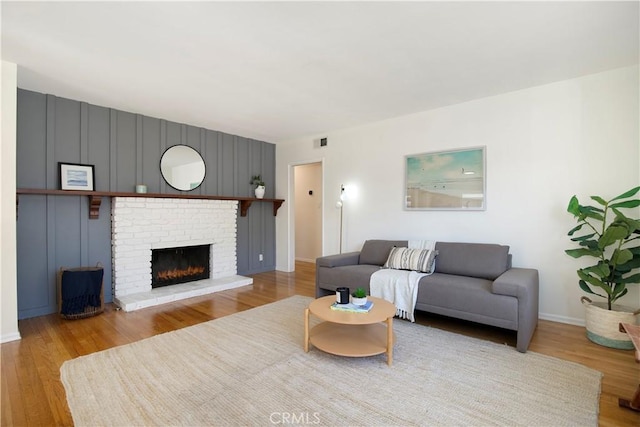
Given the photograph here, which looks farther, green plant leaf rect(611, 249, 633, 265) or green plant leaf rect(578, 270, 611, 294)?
green plant leaf rect(578, 270, 611, 294)

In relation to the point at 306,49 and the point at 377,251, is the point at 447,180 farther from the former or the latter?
the point at 306,49

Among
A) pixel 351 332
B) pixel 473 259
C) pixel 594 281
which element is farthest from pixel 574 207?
pixel 351 332

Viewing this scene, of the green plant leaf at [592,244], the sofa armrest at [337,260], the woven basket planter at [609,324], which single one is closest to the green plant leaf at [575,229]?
the green plant leaf at [592,244]

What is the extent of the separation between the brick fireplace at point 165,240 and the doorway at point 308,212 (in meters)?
2.22

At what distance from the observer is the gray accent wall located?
3273 mm

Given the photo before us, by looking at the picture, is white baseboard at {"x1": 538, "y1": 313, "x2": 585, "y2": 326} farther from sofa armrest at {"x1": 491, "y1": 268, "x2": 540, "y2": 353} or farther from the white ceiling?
the white ceiling

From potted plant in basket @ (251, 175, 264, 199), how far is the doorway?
1.48m

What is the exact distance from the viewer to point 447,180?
150 inches

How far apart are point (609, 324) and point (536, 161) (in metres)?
1.65

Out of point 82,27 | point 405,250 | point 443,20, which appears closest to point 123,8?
point 82,27

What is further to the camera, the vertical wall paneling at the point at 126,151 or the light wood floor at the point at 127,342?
the vertical wall paneling at the point at 126,151

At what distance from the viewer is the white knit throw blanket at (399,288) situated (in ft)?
9.95

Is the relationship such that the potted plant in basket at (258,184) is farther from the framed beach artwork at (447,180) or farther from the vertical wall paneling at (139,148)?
the framed beach artwork at (447,180)

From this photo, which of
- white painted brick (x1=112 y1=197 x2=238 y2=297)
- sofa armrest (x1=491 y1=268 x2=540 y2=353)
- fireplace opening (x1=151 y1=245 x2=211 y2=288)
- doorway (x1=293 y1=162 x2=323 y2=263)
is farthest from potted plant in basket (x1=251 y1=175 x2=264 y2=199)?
sofa armrest (x1=491 y1=268 x2=540 y2=353)
